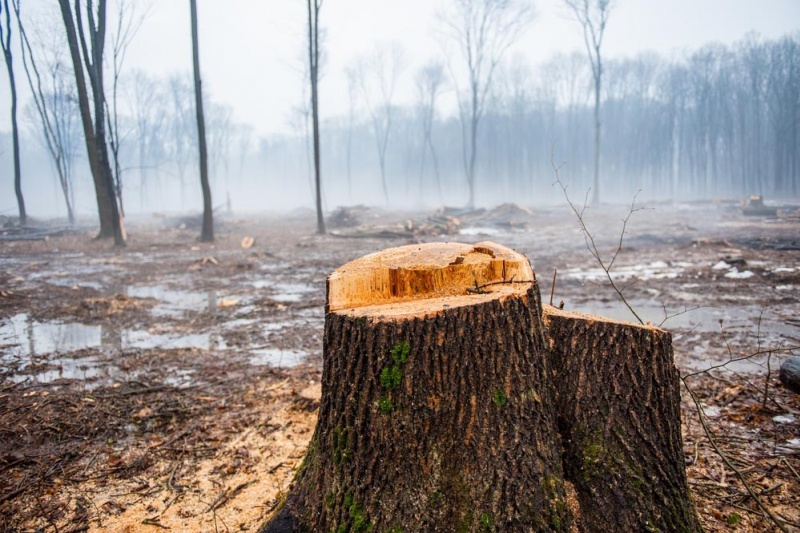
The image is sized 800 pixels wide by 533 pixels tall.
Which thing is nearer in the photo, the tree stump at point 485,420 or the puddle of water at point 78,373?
the tree stump at point 485,420

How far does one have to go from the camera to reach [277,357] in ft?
15.9

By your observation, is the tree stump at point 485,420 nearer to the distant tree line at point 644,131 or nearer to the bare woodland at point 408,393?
the bare woodland at point 408,393

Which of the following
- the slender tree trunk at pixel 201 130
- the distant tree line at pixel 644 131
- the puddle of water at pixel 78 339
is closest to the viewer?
the puddle of water at pixel 78 339

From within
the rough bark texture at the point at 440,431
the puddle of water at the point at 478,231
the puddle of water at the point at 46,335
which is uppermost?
the puddle of water at the point at 478,231

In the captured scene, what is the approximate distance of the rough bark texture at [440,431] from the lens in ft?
5.40

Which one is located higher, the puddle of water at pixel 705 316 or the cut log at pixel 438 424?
the cut log at pixel 438 424

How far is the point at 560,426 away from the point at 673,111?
51.4m

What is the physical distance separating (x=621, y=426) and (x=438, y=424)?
875 mm

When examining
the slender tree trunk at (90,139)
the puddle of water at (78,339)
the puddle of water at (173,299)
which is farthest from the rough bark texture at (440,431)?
the slender tree trunk at (90,139)

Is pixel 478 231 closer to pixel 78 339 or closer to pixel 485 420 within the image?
pixel 78 339

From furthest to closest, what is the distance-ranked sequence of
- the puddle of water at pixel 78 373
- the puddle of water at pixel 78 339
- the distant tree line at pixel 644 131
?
1. the distant tree line at pixel 644 131
2. the puddle of water at pixel 78 339
3. the puddle of water at pixel 78 373

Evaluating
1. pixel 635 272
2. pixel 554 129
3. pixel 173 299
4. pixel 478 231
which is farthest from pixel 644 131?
pixel 173 299

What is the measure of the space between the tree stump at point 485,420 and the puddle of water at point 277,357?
2.75 meters

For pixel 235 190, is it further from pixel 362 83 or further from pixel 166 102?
pixel 362 83
